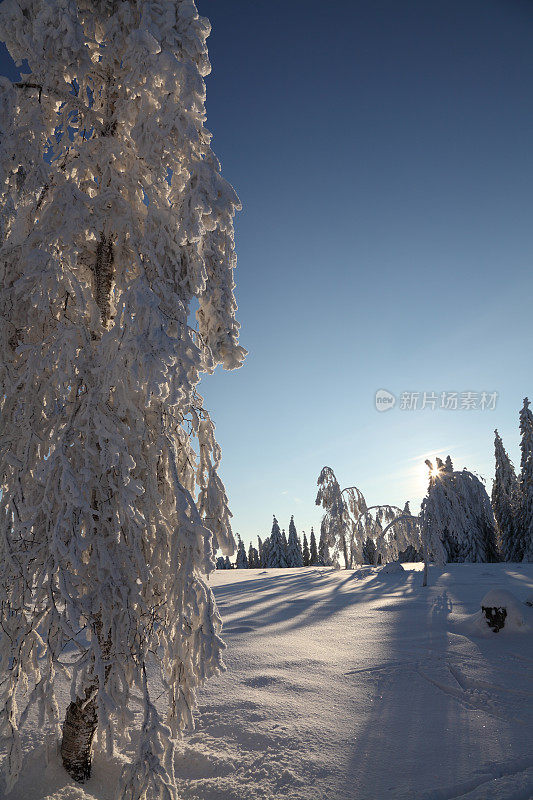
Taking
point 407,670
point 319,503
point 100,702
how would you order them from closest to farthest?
point 100,702, point 407,670, point 319,503

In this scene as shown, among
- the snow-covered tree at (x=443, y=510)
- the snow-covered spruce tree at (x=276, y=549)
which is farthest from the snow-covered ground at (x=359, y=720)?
the snow-covered spruce tree at (x=276, y=549)

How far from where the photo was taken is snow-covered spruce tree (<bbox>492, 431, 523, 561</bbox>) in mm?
32344

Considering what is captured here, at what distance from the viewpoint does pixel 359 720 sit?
5105 mm

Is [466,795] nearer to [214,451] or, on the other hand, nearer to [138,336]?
[214,451]

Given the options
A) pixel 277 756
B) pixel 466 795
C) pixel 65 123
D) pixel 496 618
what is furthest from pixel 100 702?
pixel 496 618

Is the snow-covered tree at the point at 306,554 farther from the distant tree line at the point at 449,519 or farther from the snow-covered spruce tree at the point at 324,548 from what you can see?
the snow-covered spruce tree at the point at 324,548

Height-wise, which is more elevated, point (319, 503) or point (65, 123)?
point (65, 123)

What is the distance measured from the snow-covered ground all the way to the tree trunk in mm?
107

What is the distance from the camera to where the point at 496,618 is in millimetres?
8484

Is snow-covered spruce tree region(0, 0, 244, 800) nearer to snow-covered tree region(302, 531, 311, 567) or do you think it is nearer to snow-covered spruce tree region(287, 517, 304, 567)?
snow-covered spruce tree region(287, 517, 304, 567)

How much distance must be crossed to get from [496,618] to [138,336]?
9.50 m

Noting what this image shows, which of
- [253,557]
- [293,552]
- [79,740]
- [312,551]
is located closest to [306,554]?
[312,551]

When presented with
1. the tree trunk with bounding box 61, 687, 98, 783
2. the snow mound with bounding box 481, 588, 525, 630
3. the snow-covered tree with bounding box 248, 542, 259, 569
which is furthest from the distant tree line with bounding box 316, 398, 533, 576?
the snow-covered tree with bounding box 248, 542, 259, 569

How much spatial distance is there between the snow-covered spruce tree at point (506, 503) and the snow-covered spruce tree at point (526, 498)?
481mm
